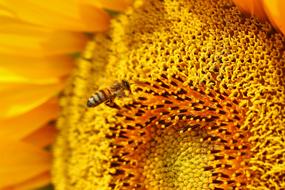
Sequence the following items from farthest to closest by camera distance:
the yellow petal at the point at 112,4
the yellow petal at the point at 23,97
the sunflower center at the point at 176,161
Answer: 1. the yellow petal at the point at 23,97
2. the yellow petal at the point at 112,4
3. the sunflower center at the point at 176,161

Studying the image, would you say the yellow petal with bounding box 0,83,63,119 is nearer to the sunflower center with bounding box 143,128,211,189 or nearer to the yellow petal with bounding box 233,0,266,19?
the sunflower center with bounding box 143,128,211,189

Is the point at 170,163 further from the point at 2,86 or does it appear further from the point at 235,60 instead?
the point at 2,86

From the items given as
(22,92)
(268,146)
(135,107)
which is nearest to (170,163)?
(135,107)

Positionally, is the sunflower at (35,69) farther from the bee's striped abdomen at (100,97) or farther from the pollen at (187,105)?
the bee's striped abdomen at (100,97)

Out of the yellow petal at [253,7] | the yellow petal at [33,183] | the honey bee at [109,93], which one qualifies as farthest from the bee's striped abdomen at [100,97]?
the yellow petal at [33,183]

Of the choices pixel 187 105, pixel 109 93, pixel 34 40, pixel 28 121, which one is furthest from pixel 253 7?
pixel 28 121

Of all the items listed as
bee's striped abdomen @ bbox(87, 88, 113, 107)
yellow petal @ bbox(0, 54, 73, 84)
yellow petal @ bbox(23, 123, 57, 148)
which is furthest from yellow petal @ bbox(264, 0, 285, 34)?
yellow petal @ bbox(23, 123, 57, 148)
